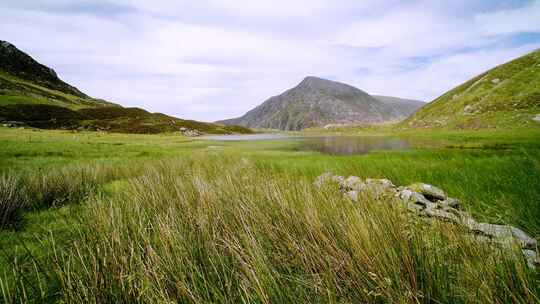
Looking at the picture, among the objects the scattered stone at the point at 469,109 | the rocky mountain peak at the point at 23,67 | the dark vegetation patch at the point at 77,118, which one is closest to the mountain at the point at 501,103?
the scattered stone at the point at 469,109

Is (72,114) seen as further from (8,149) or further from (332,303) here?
(332,303)

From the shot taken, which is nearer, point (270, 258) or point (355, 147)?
point (270, 258)

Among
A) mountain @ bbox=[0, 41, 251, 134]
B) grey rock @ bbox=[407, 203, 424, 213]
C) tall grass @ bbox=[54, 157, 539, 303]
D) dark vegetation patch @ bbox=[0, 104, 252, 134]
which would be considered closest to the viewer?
tall grass @ bbox=[54, 157, 539, 303]

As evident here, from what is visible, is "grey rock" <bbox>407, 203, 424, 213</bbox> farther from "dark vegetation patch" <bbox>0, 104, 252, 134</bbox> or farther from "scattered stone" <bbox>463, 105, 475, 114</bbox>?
"dark vegetation patch" <bbox>0, 104, 252, 134</bbox>

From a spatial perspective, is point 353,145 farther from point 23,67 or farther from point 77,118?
point 23,67

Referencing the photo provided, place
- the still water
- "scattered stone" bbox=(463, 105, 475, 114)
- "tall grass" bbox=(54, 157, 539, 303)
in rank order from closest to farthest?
"tall grass" bbox=(54, 157, 539, 303) → the still water → "scattered stone" bbox=(463, 105, 475, 114)

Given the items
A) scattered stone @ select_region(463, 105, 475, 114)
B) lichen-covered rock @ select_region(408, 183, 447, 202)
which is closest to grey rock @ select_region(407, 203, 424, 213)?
lichen-covered rock @ select_region(408, 183, 447, 202)

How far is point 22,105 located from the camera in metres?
53.9

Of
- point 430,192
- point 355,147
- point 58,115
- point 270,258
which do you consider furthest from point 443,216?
point 58,115

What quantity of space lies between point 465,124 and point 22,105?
10036 cm

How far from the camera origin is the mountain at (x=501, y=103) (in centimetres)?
3334

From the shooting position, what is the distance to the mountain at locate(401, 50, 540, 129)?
3334 centimetres

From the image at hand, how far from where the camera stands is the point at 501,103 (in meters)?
40.9

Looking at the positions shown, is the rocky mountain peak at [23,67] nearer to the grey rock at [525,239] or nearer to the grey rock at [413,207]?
the grey rock at [413,207]
